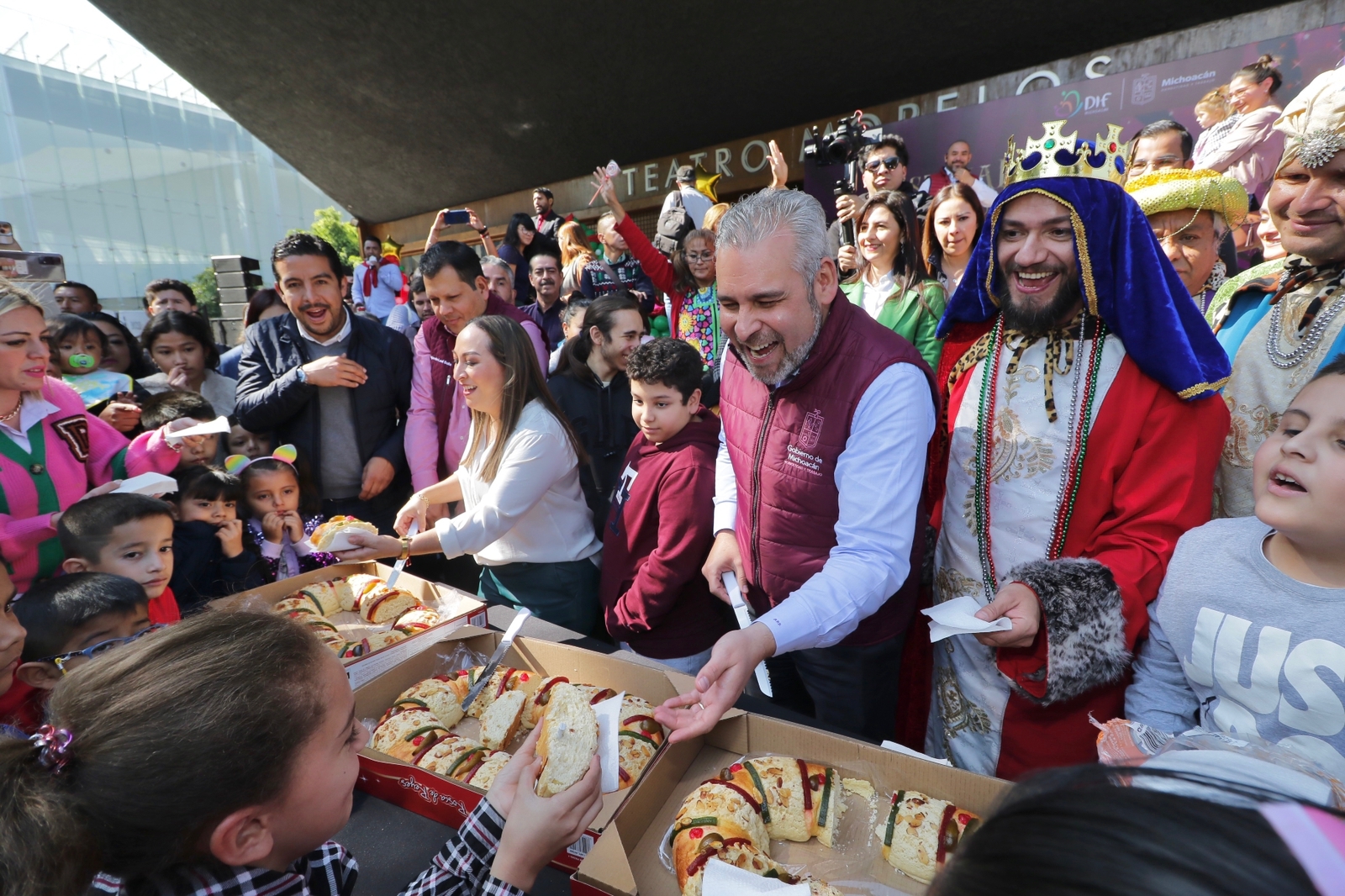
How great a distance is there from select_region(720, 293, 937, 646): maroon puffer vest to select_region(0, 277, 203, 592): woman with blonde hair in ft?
7.81

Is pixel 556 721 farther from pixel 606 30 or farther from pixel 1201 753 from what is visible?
pixel 606 30

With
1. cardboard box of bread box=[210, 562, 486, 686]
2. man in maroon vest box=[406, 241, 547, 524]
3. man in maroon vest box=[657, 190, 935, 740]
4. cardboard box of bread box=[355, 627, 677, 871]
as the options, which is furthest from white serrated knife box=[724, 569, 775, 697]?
man in maroon vest box=[406, 241, 547, 524]

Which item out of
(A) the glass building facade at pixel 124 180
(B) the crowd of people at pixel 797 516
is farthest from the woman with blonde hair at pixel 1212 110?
(A) the glass building facade at pixel 124 180

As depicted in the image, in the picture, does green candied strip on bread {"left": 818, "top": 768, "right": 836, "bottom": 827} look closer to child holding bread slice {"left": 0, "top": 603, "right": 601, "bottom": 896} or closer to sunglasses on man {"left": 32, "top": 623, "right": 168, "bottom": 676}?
child holding bread slice {"left": 0, "top": 603, "right": 601, "bottom": 896}

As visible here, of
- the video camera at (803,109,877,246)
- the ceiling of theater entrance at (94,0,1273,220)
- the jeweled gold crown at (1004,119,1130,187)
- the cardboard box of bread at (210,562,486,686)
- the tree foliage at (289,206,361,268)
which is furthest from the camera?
the tree foliage at (289,206,361,268)

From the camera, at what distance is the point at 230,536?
9.11 ft

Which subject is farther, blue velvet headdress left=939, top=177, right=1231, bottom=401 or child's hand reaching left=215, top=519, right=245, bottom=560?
child's hand reaching left=215, top=519, right=245, bottom=560

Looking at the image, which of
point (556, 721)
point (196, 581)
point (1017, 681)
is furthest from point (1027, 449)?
point (196, 581)

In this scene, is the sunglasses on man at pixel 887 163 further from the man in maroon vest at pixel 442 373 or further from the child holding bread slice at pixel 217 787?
the child holding bread slice at pixel 217 787

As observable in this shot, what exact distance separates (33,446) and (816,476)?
2933 mm

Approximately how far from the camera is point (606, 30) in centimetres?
933

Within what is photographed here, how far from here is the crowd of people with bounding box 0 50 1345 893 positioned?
1.00 m

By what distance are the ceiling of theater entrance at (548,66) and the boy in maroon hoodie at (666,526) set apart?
22.9ft

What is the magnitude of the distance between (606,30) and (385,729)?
33.8 ft
